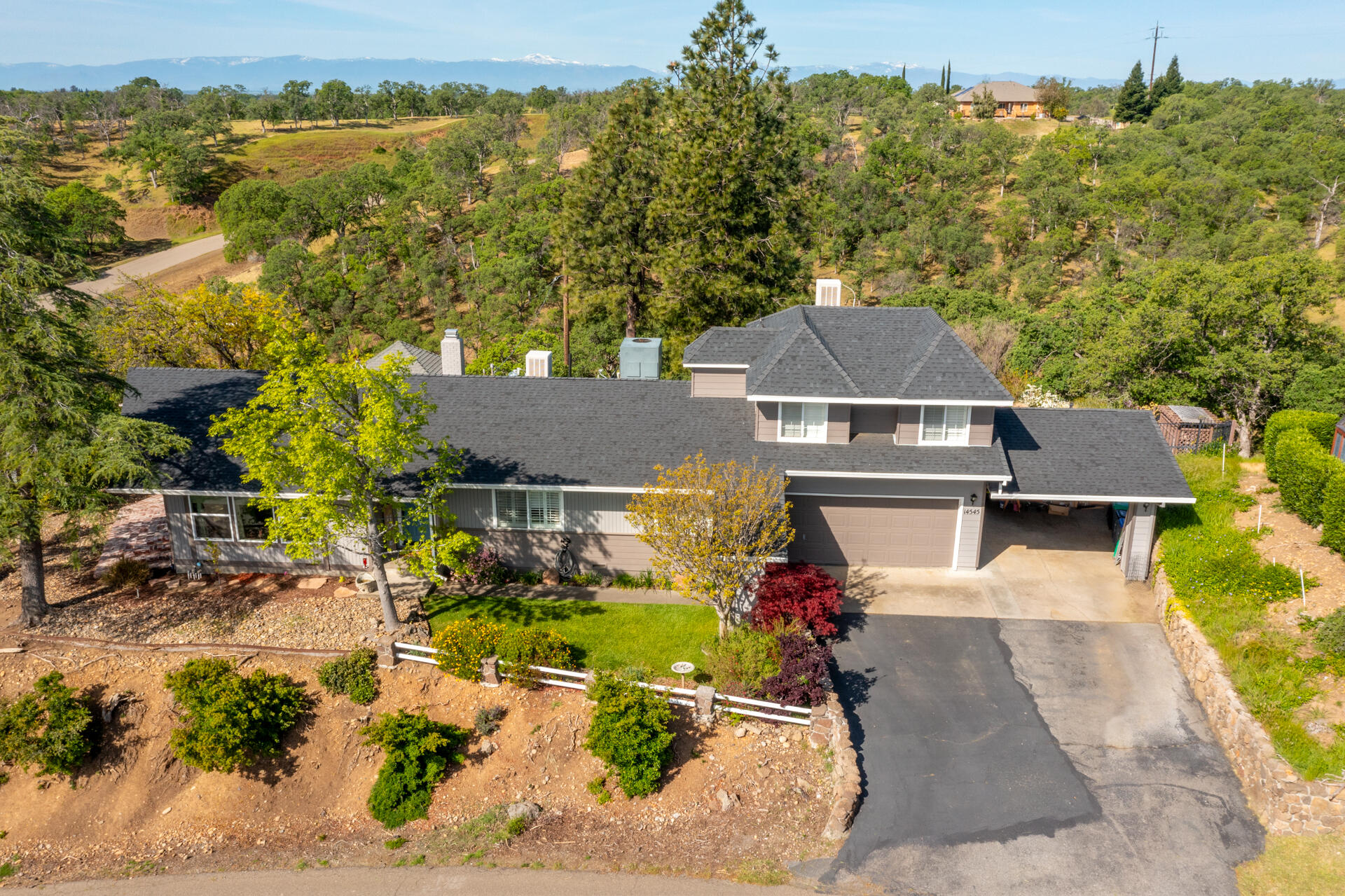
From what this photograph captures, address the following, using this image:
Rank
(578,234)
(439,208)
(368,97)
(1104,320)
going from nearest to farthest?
(1104,320) → (578,234) → (439,208) → (368,97)

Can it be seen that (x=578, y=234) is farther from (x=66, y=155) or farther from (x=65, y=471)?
(x=66, y=155)

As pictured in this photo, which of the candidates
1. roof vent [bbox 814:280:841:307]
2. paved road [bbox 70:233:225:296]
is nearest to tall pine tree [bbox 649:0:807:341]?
roof vent [bbox 814:280:841:307]

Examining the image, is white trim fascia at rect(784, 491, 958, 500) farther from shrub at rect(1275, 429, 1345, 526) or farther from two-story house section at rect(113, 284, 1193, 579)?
shrub at rect(1275, 429, 1345, 526)

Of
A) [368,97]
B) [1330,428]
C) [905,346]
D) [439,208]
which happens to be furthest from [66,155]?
[1330,428]

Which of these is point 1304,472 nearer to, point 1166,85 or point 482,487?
point 482,487

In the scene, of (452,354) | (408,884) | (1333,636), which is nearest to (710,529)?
(408,884)

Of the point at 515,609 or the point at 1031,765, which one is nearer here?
the point at 1031,765

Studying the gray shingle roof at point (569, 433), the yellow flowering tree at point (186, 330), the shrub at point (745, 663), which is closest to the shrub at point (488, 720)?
the shrub at point (745, 663)
